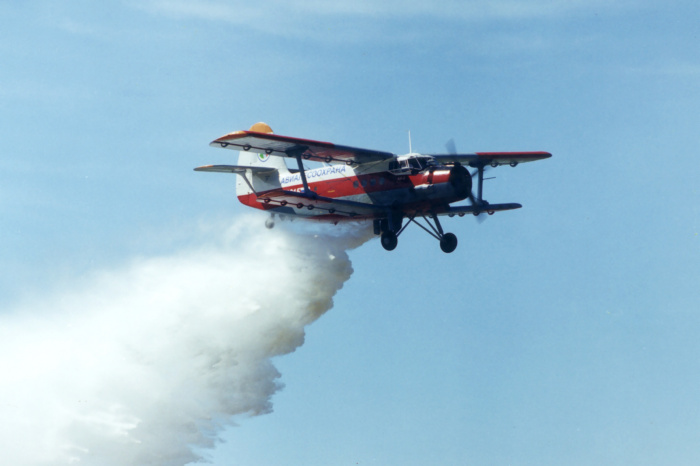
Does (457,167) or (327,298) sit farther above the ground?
(457,167)

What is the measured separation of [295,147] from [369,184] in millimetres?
3232

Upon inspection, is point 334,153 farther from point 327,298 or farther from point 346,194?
point 327,298

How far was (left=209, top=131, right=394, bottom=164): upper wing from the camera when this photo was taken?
3688 cm

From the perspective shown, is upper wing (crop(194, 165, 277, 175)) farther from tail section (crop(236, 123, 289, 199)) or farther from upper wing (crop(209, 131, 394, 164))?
upper wing (crop(209, 131, 394, 164))

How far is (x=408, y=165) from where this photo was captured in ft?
128

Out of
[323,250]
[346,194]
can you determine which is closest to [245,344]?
[323,250]

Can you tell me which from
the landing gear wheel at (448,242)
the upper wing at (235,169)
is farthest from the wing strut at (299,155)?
the landing gear wheel at (448,242)

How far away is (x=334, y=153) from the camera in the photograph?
3962 cm

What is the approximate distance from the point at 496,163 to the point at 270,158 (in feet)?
29.0

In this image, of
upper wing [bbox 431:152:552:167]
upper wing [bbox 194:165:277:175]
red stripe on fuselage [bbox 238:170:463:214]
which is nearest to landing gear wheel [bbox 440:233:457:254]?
red stripe on fuselage [bbox 238:170:463:214]

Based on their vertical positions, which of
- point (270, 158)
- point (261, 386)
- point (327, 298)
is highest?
point (270, 158)

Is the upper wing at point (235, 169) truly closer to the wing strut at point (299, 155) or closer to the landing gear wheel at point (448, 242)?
the wing strut at point (299, 155)

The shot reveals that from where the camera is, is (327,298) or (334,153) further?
(327,298)

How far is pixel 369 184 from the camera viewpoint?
4025cm
